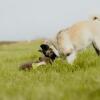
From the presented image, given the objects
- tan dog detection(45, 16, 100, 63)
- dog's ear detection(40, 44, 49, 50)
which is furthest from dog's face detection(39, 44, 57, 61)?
tan dog detection(45, 16, 100, 63)

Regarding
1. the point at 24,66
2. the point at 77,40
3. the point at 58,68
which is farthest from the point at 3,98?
the point at 24,66

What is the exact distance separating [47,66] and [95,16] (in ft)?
6.96

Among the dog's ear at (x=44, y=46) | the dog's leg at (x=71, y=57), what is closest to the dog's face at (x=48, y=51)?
the dog's ear at (x=44, y=46)

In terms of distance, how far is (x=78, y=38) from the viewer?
11414 millimetres

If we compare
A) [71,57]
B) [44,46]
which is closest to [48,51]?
[44,46]

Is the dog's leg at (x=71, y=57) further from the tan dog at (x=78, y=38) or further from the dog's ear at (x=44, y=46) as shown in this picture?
the dog's ear at (x=44, y=46)

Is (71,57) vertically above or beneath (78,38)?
→ beneath

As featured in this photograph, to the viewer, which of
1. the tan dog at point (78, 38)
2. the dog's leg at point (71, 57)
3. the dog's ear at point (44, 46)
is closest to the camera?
the tan dog at point (78, 38)

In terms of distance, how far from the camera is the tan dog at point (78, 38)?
1109 cm

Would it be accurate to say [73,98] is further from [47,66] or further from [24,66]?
[24,66]

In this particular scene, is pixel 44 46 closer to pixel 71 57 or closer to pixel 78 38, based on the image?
pixel 71 57

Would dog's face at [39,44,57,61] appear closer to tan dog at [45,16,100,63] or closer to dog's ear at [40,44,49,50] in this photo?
dog's ear at [40,44,49,50]

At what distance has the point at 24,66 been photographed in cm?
1267

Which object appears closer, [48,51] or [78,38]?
[78,38]
